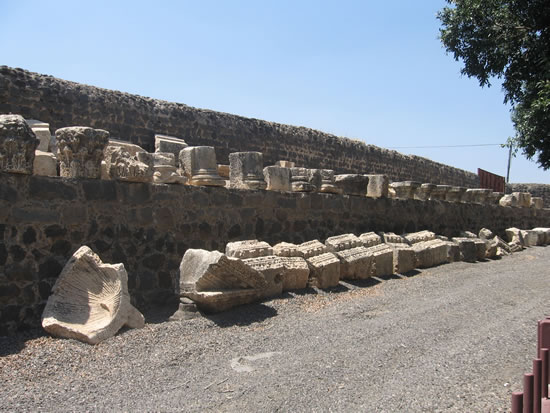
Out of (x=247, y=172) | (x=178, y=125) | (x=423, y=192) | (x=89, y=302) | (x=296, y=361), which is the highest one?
(x=178, y=125)

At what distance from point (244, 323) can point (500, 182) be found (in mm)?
22845

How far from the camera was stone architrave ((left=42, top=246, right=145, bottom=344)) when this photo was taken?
186 inches

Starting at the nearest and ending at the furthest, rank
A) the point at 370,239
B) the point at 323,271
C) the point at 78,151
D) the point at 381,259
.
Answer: the point at 78,151
the point at 323,271
the point at 381,259
the point at 370,239

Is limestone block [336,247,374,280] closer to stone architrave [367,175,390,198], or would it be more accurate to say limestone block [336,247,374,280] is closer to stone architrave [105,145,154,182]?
stone architrave [367,175,390,198]

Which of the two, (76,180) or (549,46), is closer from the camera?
(76,180)

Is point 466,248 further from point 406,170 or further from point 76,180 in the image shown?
point 406,170

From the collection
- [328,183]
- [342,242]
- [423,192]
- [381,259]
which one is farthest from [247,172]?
[423,192]

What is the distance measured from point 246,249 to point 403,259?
3.14m

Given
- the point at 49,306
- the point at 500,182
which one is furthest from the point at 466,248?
the point at 500,182

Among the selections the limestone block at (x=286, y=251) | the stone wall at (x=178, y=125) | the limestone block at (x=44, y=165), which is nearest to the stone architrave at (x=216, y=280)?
the limestone block at (x=286, y=251)

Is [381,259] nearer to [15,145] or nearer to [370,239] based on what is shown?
[370,239]

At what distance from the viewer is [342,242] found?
8.02 metres

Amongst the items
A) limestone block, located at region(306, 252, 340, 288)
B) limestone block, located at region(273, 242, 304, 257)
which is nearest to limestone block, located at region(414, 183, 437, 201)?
limestone block, located at region(306, 252, 340, 288)

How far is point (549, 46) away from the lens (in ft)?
26.7
